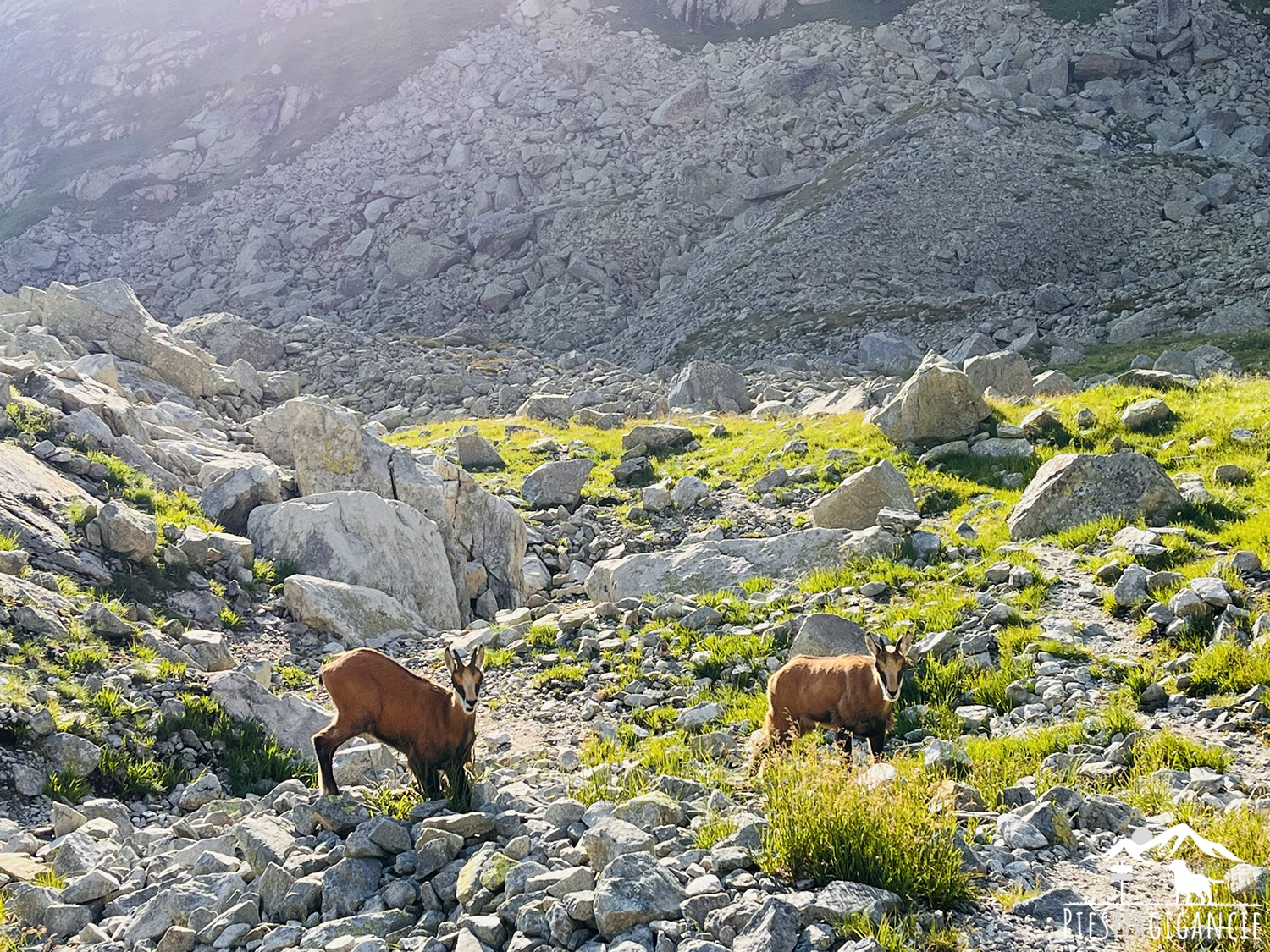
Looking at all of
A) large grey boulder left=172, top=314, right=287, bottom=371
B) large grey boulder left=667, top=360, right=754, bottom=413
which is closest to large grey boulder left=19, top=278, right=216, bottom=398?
large grey boulder left=667, top=360, right=754, bottom=413

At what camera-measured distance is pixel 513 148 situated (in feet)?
249

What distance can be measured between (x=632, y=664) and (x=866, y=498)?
6.49 meters

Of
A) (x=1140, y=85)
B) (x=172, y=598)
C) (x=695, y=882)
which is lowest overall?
(x=1140, y=85)

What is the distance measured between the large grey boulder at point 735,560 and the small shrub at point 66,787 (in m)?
8.54

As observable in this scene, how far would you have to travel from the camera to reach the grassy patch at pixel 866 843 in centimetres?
584

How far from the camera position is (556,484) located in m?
24.0

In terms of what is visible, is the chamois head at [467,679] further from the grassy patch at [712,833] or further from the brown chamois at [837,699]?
the brown chamois at [837,699]

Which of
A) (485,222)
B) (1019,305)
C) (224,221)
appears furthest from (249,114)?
(1019,305)

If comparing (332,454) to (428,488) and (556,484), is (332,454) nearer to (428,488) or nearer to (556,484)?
(428,488)

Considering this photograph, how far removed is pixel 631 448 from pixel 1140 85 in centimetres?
6239

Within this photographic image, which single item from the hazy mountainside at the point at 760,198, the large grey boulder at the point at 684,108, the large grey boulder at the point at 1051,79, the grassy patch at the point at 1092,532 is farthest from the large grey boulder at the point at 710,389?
the large grey boulder at the point at 1051,79

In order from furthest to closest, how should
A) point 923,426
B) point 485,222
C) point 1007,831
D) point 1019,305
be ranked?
point 485,222
point 1019,305
point 923,426
point 1007,831

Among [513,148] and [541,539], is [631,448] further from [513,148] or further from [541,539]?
[513,148]

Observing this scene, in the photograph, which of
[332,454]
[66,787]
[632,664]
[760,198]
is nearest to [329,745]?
[66,787]
